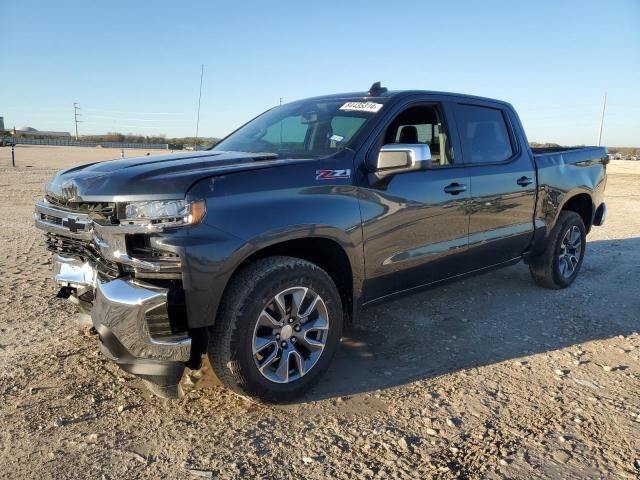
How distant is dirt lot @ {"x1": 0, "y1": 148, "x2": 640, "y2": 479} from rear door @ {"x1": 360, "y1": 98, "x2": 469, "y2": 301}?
0.63 m

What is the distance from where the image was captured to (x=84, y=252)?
309 centimetres

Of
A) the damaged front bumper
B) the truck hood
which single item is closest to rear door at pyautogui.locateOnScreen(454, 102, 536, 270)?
the truck hood

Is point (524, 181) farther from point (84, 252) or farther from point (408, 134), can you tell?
point (84, 252)

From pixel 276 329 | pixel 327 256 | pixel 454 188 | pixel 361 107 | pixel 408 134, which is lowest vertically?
pixel 276 329

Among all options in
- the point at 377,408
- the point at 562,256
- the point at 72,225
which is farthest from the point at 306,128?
the point at 562,256

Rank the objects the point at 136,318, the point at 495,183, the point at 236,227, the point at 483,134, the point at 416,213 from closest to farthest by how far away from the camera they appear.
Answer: the point at 136,318, the point at 236,227, the point at 416,213, the point at 495,183, the point at 483,134

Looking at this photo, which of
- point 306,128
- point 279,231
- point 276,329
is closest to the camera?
point 279,231

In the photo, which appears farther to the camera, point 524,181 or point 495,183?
point 524,181

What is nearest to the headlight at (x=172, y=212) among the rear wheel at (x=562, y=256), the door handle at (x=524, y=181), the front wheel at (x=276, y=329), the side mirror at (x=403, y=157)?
the front wheel at (x=276, y=329)

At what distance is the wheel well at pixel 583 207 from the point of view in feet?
18.6

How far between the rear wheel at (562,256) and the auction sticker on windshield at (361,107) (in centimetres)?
266

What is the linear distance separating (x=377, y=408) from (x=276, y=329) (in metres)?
0.78

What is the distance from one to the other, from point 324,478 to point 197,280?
45.3 inches

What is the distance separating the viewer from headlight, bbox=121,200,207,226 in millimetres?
2584
